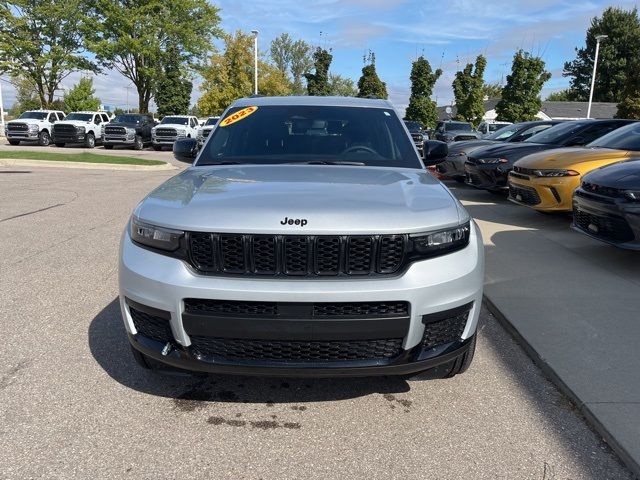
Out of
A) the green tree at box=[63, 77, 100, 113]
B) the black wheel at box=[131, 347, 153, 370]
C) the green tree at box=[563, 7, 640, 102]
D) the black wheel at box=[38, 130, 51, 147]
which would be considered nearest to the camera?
the black wheel at box=[131, 347, 153, 370]

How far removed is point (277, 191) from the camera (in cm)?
288

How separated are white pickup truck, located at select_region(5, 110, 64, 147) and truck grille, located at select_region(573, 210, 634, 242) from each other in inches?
1154

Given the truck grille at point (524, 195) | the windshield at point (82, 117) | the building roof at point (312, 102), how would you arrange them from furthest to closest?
the windshield at point (82, 117) → the truck grille at point (524, 195) → the building roof at point (312, 102)

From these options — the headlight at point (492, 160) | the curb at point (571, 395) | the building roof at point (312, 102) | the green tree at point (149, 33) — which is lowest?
the curb at point (571, 395)

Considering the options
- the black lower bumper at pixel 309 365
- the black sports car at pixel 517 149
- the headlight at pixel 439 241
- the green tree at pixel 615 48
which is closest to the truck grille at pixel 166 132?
the black sports car at pixel 517 149

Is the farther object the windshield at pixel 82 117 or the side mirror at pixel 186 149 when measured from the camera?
the windshield at pixel 82 117

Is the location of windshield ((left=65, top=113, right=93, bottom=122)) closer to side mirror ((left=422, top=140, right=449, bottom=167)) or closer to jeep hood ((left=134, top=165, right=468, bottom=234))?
side mirror ((left=422, top=140, right=449, bottom=167))

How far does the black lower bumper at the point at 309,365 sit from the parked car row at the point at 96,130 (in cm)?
2550

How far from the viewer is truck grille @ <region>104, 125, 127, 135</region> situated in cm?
2769

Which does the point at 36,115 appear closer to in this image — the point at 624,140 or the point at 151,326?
the point at 624,140

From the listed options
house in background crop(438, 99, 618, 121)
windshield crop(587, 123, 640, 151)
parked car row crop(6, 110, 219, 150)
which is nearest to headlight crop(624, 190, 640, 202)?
windshield crop(587, 123, 640, 151)

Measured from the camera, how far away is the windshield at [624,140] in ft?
24.9

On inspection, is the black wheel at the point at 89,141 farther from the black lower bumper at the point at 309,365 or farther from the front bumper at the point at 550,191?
the black lower bumper at the point at 309,365

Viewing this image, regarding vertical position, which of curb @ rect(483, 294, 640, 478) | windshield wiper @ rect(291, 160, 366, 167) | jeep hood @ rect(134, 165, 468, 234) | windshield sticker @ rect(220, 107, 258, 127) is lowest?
curb @ rect(483, 294, 640, 478)
